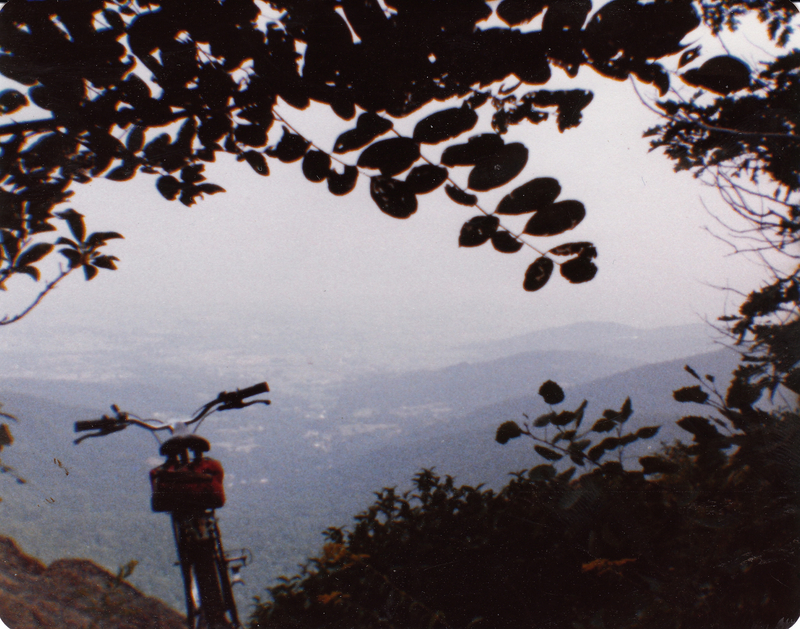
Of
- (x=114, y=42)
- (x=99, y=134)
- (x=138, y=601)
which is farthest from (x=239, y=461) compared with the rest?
(x=114, y=42)

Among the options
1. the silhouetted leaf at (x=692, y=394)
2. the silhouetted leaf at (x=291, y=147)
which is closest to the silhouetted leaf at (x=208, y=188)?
the silhouetted leaf at (x=291, y=147)

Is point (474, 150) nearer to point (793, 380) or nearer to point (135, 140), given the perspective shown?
point (135, 140)

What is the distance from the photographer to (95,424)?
1.35 meters

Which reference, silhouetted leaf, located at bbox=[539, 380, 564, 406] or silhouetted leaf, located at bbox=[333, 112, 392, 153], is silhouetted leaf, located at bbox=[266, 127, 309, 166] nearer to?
silhouetted leaf, located at bbox=[333, 112, 392, 153]

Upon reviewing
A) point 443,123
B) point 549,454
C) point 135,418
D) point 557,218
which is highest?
point 443,123

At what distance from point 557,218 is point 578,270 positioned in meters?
0.12

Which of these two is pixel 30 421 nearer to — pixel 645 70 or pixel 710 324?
pixel 645 70

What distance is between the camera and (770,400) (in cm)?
135

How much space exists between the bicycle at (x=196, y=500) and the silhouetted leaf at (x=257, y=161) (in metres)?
0.77

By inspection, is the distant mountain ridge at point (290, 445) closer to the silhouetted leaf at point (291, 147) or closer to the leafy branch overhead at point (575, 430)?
the leafy branch overhead at point (575, 430)

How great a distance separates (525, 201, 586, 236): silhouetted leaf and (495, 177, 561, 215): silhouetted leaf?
15mm

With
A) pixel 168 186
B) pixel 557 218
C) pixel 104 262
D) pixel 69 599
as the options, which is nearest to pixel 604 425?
pixel 557 218

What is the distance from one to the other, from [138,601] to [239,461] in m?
0.73

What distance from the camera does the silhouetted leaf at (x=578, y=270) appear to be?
2.27 ft
